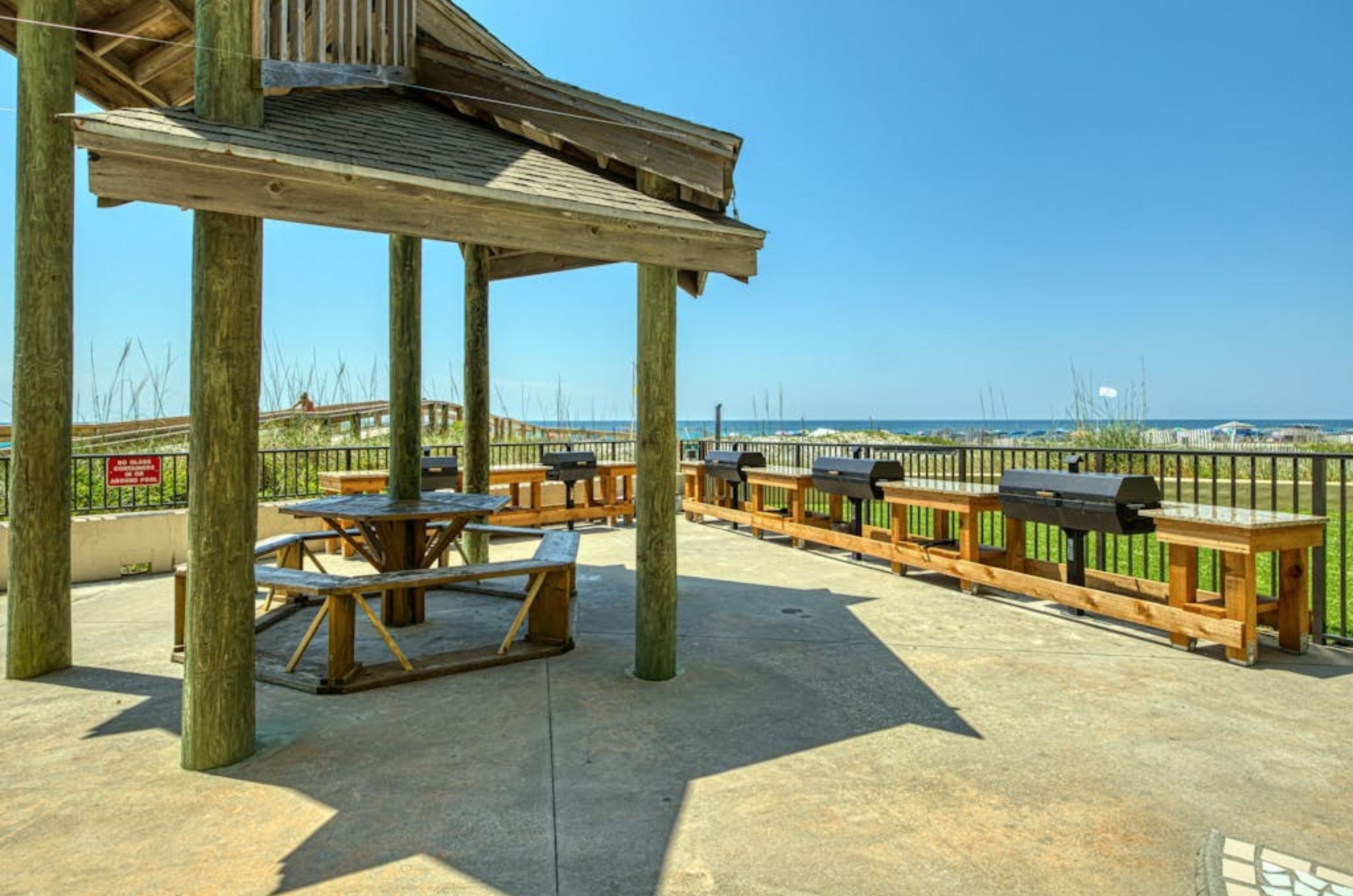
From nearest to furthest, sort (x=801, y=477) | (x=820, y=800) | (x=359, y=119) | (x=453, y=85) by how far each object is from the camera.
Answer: (x=820, y=800), (x=359, y=119), (x=453, y=85), (x=801, y=477)

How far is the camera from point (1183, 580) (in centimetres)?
466

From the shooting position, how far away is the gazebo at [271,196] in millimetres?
2965

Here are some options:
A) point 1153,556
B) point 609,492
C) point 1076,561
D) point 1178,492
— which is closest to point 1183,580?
point 1076,561

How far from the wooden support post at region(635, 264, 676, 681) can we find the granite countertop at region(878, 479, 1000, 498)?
3153mm

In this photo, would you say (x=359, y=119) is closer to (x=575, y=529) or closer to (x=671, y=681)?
(x=671, y=681)

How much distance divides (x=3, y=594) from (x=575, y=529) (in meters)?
5.97

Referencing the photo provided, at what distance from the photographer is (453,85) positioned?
4.79 m

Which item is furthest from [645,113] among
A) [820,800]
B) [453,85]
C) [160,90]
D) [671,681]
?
[160,90]

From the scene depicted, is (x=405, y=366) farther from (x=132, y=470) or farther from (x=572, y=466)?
(x=572, y=466)

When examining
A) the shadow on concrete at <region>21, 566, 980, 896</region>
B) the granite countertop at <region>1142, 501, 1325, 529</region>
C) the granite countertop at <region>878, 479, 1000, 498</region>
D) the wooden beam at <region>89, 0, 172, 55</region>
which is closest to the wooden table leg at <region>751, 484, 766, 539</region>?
the granite countertop at <region>878, 479, 1000, 498</region>

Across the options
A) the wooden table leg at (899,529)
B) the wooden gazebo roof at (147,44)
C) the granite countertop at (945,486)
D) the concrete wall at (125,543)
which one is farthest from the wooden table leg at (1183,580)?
the concrete wall at (125,543)

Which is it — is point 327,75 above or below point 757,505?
above

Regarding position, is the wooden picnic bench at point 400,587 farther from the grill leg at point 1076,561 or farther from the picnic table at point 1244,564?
the picnic table at point 1244,564

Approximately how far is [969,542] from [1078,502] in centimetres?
132
